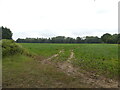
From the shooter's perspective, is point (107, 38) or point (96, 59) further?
point (107, 38)

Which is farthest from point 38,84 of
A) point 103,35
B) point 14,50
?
point 103,35

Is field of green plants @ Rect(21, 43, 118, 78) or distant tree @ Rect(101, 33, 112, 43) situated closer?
field of green plants @ Rect(21, 43, 118, 78)

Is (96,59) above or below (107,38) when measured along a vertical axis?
below

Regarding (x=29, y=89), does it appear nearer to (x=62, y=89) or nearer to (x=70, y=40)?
(x=62, y=89)

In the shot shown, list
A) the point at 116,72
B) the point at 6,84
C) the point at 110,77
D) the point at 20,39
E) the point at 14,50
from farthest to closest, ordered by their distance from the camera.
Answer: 1. the point at 20,39
2. the point at 14,50
3. the point at 116,72
4. the point at 110,77
5. the point at 6,84

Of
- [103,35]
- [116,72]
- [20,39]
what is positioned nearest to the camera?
[116,72]

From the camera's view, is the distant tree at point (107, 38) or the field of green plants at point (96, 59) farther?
the distant tree at point (107, 38)

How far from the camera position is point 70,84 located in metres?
5.86

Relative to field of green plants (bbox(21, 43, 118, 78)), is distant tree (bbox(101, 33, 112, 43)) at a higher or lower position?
higher

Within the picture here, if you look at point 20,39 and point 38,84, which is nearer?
point 38,84

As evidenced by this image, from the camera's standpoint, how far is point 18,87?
547 cm

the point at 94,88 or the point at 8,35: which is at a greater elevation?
the point at 8,35

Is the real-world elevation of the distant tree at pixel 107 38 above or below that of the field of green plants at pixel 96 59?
above

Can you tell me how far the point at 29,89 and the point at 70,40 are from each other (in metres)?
94.0
